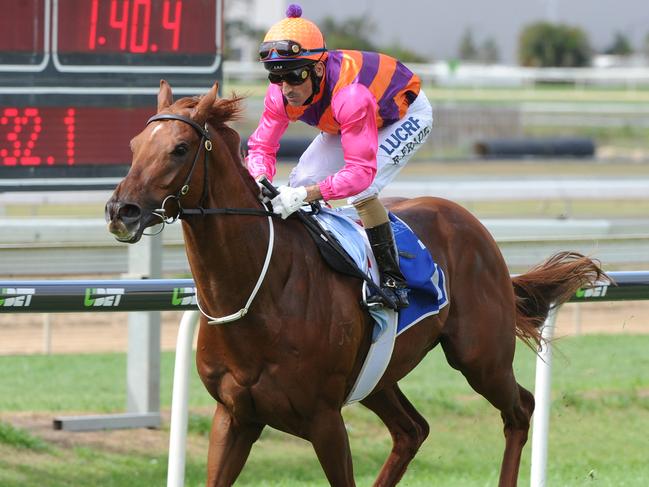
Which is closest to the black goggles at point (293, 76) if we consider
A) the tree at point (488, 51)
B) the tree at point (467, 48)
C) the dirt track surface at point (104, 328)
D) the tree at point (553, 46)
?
the dirt track surface at point (104, 328)

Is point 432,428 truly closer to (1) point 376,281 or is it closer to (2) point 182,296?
(2) point 182,296

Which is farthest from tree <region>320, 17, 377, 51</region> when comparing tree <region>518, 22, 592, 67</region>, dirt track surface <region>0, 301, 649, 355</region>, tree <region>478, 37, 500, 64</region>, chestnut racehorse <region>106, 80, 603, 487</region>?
chestnut racehorse <region>106, 80, 603, 487</region>

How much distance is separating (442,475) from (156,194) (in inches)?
112

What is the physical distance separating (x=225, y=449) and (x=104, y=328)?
6092mm

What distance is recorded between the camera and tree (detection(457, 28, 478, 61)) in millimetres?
53438

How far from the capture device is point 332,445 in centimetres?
389

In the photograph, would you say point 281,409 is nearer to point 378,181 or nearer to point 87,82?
point 378,181

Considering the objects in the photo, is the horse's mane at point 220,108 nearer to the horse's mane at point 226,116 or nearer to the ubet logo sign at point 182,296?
the horse's mane at point 226,116

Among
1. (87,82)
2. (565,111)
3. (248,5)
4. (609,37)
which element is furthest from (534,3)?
(87,82)

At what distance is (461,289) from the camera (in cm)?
473

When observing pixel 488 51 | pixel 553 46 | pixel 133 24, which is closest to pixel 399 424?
pixel 133 24

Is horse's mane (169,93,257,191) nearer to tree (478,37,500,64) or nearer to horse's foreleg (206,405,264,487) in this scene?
horse's foreleg (206,405,264,487)

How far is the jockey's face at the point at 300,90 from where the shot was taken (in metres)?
4.04

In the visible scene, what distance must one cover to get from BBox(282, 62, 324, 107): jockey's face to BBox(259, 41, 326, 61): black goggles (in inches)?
3.8
